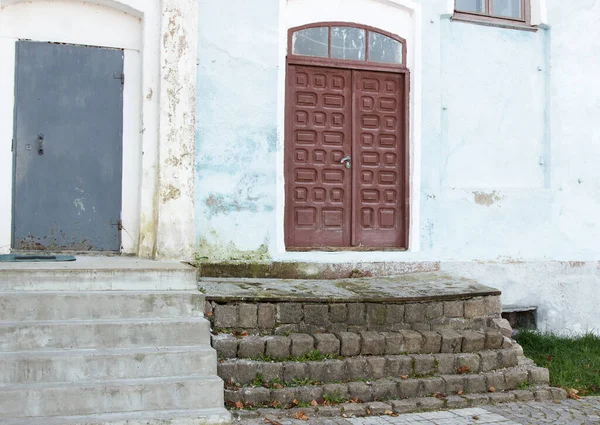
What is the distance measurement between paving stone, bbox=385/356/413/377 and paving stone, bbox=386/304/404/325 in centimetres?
42

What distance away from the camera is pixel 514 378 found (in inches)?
235

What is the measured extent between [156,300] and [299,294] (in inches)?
52.4

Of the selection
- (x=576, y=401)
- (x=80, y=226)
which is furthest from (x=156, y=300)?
(x=576, y=401)

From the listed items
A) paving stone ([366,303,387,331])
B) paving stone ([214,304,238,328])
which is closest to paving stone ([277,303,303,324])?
paving stone ([214,304,238,328])

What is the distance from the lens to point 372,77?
7699 millimetres

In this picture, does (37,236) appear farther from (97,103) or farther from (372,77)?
(372,77)

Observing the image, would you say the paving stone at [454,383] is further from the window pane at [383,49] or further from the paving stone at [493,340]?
the window pane at [383,49]

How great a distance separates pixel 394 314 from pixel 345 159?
214cm

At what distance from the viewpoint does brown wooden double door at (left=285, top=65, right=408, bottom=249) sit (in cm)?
742

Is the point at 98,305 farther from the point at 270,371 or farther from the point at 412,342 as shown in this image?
the point at 412,342

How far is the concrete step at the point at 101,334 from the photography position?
479 cm

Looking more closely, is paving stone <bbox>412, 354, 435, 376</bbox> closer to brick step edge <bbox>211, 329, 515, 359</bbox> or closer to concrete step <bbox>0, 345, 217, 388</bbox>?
brick step edge <bbox>211, 329, 515, 359</bbox>

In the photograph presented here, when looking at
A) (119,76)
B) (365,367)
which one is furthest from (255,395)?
(119,76)

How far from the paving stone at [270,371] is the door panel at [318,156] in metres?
2.24
